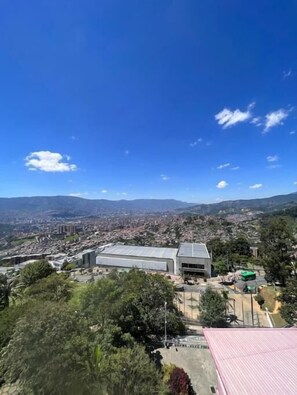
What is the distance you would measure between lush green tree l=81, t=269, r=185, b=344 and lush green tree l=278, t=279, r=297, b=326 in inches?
389

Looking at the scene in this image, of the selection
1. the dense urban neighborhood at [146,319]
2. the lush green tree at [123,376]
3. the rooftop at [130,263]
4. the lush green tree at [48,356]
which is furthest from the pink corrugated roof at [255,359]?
the rooftop at [130,263]

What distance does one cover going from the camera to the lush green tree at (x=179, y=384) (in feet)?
51.4

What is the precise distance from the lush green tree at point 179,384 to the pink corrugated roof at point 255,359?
4.97 meters

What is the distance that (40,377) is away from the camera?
12.3 meters

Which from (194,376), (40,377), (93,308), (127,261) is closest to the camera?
(40,377)

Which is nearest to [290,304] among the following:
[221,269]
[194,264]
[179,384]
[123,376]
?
[179,384]

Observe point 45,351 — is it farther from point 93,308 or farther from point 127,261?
point 127,261

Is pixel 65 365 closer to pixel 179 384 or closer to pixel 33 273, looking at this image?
pixel 179 384

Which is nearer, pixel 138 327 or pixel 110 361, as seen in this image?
pixel 110 361

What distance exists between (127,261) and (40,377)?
4444cm

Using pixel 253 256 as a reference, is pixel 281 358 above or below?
above

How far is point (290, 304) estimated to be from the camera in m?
23.6

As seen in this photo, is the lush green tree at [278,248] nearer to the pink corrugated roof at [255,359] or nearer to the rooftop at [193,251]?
the rooftop at [193,251]

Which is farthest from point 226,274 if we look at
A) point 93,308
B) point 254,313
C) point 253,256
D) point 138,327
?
point 93,308
